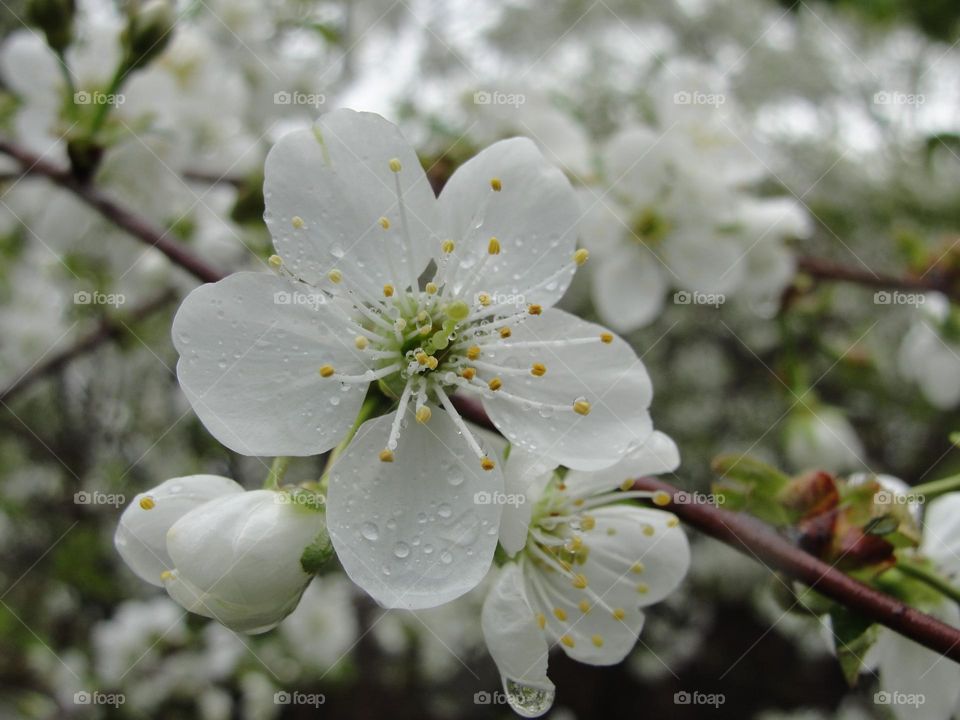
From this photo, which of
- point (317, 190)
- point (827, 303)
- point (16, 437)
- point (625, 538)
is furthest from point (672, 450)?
point (16, 437)

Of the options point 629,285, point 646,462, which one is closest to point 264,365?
point 646,462

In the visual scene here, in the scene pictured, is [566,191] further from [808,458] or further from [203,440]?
[203,440]
